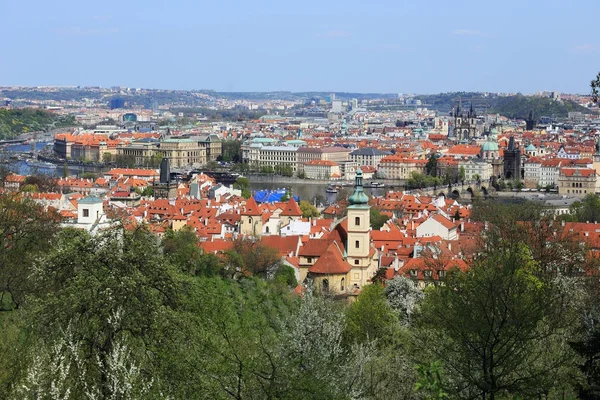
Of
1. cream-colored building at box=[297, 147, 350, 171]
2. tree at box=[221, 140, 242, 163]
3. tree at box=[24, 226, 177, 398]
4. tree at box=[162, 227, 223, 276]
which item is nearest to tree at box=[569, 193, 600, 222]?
tree at box=[162, 227, 223, 276]

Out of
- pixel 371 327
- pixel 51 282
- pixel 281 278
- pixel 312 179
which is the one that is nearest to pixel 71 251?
pixel 51 282

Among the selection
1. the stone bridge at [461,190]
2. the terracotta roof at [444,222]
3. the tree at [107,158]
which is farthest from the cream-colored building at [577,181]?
the tree at [107,158]

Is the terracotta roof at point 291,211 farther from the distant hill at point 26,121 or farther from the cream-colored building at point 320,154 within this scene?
the distant hill at point 26,121

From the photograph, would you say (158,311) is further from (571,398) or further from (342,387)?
(571,398)

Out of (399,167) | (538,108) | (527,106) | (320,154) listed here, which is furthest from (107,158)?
(527,106)

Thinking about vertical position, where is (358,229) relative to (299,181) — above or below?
above

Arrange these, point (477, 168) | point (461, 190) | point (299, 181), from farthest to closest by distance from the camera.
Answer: point (299, 181) < point (477, 168) < point (461, 190)

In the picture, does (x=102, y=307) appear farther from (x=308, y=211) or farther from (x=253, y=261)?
(x=308, y=211)
